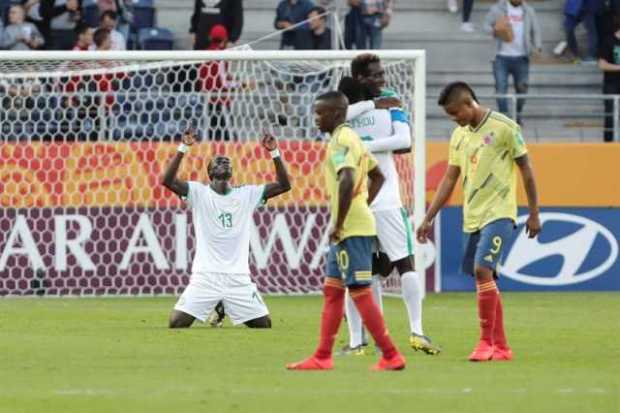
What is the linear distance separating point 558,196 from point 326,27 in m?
4.56

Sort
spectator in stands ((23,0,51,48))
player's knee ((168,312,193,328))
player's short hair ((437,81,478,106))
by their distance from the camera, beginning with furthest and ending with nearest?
1. spectator in stands ((23,0,51,48))
2. player's knee ((168,312,193,328))
3. player's short hair ((437,81,478,106))

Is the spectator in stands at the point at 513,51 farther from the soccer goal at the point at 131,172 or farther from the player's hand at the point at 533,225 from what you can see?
the player's hand at the point at 533,225

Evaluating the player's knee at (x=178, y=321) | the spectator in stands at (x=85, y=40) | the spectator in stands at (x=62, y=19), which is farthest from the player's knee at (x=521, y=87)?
the player's knee at (x=178, y=321)

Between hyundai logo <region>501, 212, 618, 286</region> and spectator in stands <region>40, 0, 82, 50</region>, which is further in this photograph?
spectator in stands <region>40, 0, 82, 50</region>

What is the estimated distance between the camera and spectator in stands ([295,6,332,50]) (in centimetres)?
2316

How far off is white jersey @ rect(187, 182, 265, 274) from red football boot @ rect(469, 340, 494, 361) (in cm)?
396

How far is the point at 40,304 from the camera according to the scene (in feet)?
59.1

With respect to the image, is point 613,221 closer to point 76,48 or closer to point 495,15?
point 495,15

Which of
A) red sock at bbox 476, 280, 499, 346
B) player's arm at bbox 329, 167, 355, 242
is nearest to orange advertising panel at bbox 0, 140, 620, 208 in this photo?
red sock at bbox 476, 280, 499, 346

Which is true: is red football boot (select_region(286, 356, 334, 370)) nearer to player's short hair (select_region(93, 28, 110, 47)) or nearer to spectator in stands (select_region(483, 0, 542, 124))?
player's short hair (select_region(93, 28, 110, 47))

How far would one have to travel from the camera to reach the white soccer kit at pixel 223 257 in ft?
48.4

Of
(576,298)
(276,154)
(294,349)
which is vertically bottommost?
(576,298)

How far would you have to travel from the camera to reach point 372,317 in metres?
10.3

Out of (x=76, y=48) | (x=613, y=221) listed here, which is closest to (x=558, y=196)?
(x=613, y=221)
